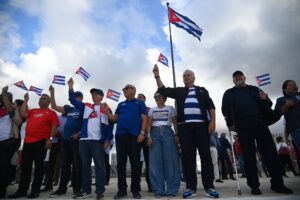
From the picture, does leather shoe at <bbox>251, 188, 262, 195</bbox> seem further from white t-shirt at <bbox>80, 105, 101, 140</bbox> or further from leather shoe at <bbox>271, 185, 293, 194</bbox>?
white t-shirt at <bbox>80, 105, 101, 140</bbox>

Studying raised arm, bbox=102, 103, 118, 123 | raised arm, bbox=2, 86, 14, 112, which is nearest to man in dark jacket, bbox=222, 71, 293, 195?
raised arm, bbox=102, 103, 118, 123

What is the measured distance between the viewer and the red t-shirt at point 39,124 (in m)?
5.86

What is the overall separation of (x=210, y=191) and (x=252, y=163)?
1.02 metres

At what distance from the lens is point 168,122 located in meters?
5.61

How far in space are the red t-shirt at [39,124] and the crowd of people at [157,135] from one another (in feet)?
0.07

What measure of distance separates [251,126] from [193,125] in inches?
42.2

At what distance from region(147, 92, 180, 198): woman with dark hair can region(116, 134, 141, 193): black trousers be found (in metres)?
0.32

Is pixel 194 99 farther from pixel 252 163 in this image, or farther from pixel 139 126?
pixel 252 163

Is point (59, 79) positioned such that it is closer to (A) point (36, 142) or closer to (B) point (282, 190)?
(A) point (36, 142)

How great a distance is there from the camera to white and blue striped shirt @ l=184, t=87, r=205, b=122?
5.14m

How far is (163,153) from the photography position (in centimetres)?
A: 540

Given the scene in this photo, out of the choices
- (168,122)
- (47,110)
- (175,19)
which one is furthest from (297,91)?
(175,19)

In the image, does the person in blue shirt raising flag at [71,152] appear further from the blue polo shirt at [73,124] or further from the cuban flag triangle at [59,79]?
the cuban flag triangle at [59,79]

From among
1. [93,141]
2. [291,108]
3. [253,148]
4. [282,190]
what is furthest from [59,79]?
[282,190]
